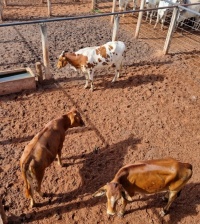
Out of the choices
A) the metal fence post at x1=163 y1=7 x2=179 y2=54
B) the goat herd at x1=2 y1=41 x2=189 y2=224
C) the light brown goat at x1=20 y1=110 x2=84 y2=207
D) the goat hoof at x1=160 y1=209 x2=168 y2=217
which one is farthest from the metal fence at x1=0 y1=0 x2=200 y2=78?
the goat hoof at x1=160 y1=209 x2=168 y2=217

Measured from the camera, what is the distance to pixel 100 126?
21.3 ft

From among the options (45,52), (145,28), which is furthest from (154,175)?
(145,28)

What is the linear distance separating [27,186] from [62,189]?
2.83ft

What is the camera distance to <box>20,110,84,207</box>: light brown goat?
4.13 metres

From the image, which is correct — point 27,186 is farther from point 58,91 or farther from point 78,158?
point 58,91

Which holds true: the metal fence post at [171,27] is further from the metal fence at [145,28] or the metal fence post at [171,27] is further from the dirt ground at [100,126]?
the dirt ground at [100,126]

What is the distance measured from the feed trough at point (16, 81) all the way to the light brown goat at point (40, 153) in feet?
8.43

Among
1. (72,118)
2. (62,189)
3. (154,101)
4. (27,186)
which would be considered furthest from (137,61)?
(27,186)

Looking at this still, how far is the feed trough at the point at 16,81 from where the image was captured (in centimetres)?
709

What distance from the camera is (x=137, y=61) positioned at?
9.38 metres

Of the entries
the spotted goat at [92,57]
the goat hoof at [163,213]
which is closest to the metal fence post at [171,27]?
the spotted goat at [92,57]

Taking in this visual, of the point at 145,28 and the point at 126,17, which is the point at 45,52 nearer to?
the point at 145,28

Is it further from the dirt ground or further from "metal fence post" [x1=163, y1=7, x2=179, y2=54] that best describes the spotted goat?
"metal fence post" [x1=163, y1=7, x2=179, y2=54]

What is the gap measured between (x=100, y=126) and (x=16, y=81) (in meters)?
2.67
